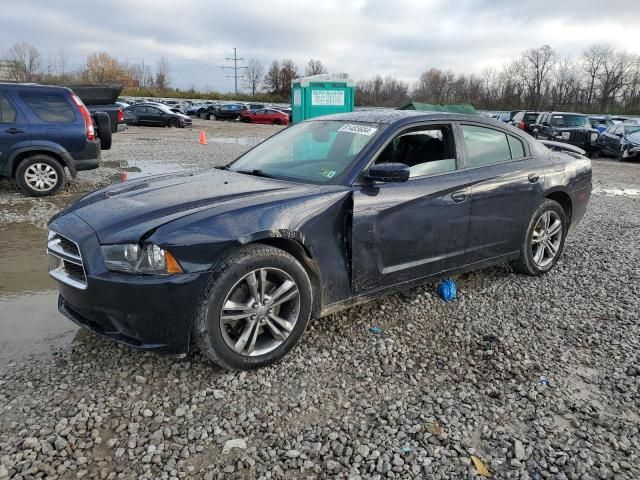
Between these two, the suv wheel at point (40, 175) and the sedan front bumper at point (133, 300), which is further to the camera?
the suv wheel at point (40, 175)

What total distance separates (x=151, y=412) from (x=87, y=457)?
39 cm

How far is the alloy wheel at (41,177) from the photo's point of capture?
7969 mm

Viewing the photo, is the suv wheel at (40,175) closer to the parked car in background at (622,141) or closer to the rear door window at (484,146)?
the rear door window at (484,146)

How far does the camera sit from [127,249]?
272cm

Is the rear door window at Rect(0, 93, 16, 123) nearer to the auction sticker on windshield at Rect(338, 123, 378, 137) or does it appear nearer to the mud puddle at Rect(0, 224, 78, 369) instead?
the mud puddle at Rect(0, 224, 78, 369)

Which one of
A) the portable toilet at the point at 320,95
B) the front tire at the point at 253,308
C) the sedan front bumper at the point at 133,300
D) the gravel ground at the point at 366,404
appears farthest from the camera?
the portable toilet at the point at 320,95

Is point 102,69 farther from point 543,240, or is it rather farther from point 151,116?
point 543,240

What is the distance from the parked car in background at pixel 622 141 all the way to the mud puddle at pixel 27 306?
17744mm

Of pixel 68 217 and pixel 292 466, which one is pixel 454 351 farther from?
pixel 68 217

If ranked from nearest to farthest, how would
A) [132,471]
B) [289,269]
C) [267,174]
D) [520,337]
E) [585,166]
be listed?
[132,471], [289,269], [520,337], [267,174], [585,166]

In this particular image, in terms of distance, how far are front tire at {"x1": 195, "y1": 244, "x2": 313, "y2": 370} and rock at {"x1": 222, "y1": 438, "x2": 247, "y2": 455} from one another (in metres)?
0.55

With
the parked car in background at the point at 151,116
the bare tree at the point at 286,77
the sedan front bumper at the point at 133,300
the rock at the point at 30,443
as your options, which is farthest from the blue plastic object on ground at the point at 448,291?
the bare tree at the point at 286,77

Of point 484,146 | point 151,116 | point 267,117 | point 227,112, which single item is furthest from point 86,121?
point 227,112

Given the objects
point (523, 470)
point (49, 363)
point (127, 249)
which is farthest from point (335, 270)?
point (49, 363)
